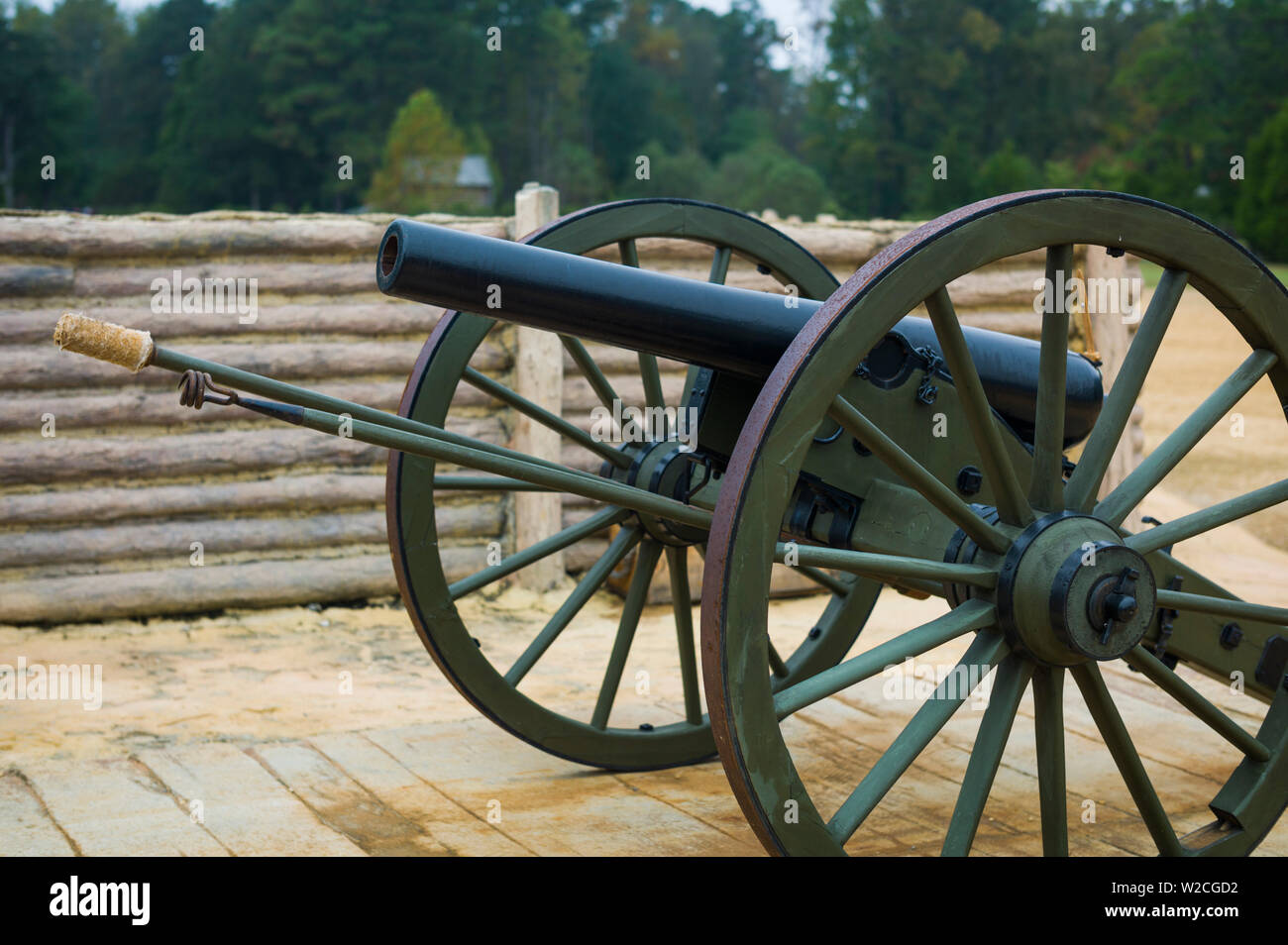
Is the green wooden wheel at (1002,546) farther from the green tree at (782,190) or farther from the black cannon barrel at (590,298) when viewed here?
the green tree at (782,190)

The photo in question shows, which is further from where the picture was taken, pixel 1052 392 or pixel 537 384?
pixel 537 384

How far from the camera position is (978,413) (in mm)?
3076

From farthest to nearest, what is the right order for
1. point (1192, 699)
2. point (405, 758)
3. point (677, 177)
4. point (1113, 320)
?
point (677, 177)
point (1113, 320)
point (405, 758)
point (1192, 699)

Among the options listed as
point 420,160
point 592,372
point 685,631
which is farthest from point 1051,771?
point 420,160

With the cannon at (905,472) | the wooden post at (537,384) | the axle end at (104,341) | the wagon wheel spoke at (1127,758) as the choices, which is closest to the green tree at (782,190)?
the wooden post at (537,384)

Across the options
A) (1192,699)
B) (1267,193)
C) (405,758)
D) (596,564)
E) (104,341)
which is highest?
(1267,193)

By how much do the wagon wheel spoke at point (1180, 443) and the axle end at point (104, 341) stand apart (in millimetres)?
2086

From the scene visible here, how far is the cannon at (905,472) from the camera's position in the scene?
9.08 feet

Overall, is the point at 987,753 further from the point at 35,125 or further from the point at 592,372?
the point at 35,125

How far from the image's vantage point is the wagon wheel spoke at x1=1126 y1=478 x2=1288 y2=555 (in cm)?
325

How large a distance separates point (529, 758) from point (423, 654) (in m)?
1.69

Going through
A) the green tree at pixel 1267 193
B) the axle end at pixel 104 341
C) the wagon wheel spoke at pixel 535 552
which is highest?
the green tree at pixel 1267 193

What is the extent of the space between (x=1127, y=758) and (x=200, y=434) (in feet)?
15.0
